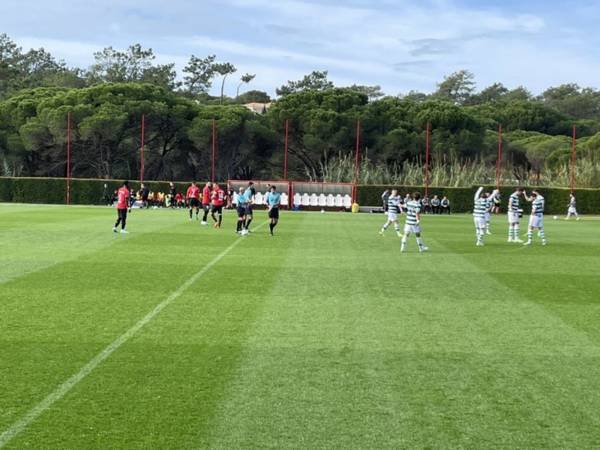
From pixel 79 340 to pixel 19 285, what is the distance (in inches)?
192

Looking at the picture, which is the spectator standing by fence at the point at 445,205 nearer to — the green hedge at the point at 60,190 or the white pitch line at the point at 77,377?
the green hedge at the point at 60,190

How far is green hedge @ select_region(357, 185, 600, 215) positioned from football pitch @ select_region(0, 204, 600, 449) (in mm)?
37307

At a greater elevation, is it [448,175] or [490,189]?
[448,175]

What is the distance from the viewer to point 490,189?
54.4m

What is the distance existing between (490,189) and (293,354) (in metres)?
47.6

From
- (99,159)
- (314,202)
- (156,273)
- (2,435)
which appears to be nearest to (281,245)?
(156,273)

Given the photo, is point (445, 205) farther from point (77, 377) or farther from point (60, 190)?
point (77, 377)

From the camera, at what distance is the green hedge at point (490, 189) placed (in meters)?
54.3

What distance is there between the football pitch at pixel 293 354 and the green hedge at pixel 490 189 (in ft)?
122

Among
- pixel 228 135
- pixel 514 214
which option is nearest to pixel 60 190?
pixel 228 135

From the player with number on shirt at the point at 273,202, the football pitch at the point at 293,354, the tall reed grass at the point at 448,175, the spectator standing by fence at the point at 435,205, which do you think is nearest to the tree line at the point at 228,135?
the tall reed grass at the point at 448,175

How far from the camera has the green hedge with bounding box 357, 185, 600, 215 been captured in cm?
5431

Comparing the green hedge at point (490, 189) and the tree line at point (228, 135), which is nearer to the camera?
the green hedge at point (490, 189)

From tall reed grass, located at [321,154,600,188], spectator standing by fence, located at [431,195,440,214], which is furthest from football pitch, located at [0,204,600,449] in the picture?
tall reed grass, located at [321,154,600,188]
